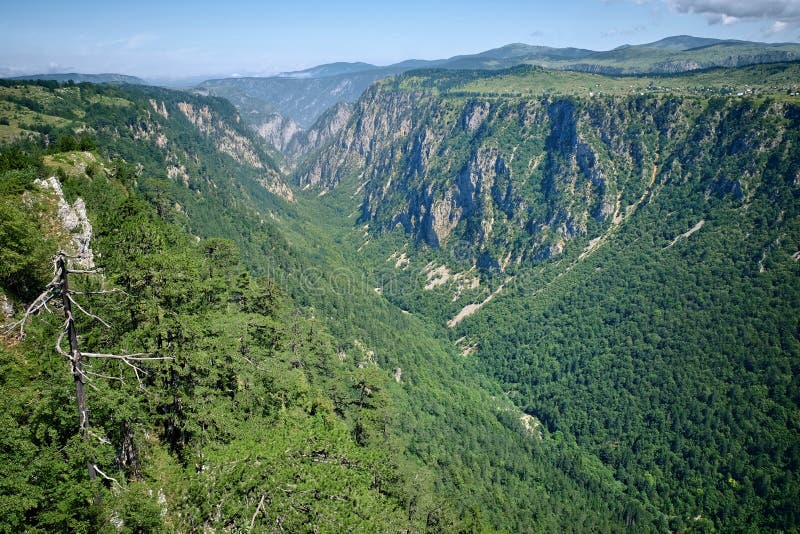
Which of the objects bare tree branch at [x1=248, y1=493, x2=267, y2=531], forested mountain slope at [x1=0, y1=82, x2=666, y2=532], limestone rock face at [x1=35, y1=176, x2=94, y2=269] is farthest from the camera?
limestone rock face at [x1=35, y1=176, x2=94, y2=269]

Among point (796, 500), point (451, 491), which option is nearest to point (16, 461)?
point (451, 491)

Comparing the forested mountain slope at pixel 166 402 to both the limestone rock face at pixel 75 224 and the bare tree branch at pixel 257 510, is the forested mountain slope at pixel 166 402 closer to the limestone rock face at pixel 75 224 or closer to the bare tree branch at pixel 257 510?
the bare tree branch at pixel 257 510

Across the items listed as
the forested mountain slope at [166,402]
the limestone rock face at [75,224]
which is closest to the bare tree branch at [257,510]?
the forested mountain slope at [166,402]

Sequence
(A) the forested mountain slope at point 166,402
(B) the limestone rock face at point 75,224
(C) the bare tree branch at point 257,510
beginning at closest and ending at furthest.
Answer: (A) the forested mountain slope at point 166,402 < (C) the bare tree branch at point 257,510 < (B) the limestone rock face at point 75,224

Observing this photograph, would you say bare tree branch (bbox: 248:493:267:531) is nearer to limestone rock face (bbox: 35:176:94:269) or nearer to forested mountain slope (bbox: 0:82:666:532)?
forested mountain slope (bbox: 0:82:666:532)

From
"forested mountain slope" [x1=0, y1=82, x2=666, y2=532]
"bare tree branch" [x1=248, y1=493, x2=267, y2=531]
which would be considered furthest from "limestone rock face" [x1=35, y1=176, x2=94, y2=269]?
"bare tree branch" [x1=248, y1=493, x2=267, y2=531]

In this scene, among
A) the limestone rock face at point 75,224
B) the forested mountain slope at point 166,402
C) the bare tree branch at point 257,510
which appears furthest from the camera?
the limestone rock face at point 75,224

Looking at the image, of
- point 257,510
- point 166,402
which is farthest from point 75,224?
point 257,510

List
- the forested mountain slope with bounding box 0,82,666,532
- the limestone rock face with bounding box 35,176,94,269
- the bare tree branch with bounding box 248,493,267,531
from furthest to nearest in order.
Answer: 1. the limestone rock face with bounding box 35,176,94,269
2. the bare tree branch with bounding box 248,493,267,531
3. the forested mountain slope with bounding box 0,82,666,532

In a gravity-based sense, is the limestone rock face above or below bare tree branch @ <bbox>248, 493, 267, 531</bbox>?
above

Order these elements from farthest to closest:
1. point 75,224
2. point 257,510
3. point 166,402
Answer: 1. point 75,224
2. point 166,402
3. point 257,510

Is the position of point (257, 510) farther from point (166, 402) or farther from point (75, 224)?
point (75, 224)

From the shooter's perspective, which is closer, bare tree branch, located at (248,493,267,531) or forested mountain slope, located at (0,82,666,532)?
forested mountain slope, located at (0,82,666,532)
